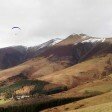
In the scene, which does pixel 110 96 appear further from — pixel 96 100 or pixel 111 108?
pixel 111 108

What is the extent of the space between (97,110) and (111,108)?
20.9 ft

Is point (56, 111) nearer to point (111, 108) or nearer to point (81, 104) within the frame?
point (81, 104)

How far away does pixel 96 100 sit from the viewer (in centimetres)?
17838

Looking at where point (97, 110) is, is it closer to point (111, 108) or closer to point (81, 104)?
point (111, 108)

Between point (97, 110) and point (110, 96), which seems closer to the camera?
point (97, 110)

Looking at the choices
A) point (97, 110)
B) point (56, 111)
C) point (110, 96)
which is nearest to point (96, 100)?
point (110, 96)

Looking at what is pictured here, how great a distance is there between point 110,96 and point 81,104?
50.9 feet

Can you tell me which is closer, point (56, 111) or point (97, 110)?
point (97, 110)

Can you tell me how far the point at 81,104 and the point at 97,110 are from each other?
2695 inches

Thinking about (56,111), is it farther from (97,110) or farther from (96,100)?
(97,110)

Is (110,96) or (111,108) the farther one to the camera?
(110,96)

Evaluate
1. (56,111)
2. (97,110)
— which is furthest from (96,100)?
(97,110)

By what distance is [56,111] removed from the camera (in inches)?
6875

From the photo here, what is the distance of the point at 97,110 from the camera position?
106m
